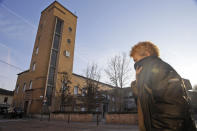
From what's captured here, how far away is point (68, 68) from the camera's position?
31344 mm

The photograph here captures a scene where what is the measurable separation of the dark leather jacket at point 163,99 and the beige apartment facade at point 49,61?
24078 mm

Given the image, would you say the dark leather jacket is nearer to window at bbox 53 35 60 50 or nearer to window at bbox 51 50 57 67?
window at bbox 51 50 57 67

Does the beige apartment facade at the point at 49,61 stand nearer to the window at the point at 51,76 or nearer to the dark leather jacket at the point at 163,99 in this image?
the window at the point at 51,76

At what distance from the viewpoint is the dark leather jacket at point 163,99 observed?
1172 mm

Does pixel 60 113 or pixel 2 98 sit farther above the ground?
pixel 2 98

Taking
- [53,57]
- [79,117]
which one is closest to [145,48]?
[79,117]

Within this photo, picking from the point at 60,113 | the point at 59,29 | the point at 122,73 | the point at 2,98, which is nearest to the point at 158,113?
the point at 60,113

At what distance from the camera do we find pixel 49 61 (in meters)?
28.3

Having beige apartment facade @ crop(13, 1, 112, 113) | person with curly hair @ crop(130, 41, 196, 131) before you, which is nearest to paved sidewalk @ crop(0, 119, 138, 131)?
person with curly hair @ crop(130, 41, 196, 131)

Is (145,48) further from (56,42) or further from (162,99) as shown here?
(56,42)

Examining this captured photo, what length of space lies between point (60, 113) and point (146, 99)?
19108 mm

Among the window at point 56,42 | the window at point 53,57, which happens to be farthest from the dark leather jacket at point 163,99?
the window at point 56,42

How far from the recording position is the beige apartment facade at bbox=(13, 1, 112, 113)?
2686 cm

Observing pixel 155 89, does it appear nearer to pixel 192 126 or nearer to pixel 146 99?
pixel 146 99
